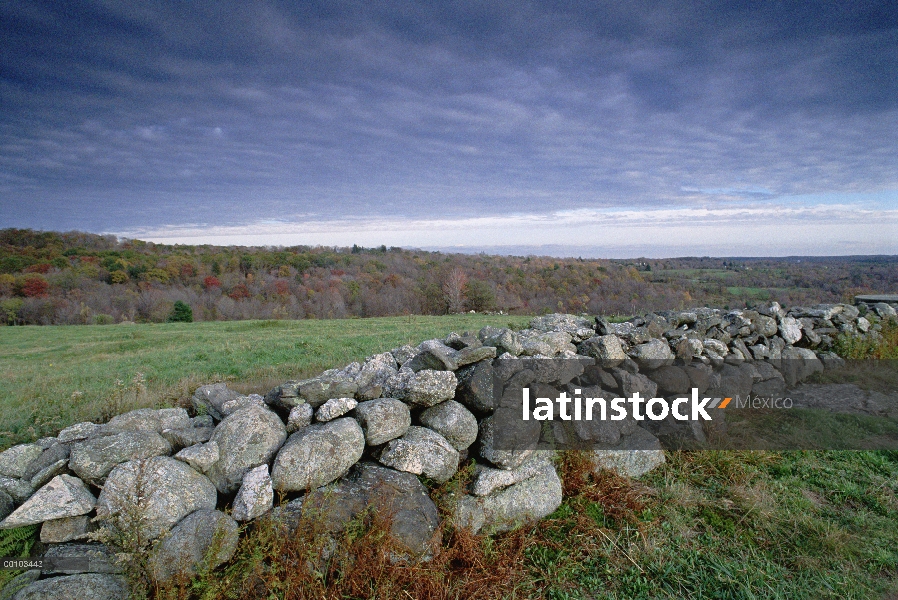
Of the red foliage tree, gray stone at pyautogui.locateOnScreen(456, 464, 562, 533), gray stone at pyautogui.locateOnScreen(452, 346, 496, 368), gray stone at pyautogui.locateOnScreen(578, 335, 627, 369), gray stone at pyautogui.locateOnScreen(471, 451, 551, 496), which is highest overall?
gray stone at pyautogui.locateOnScreen(452, 346, 496, 368)

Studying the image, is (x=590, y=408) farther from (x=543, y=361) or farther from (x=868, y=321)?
(x=868, y=321)

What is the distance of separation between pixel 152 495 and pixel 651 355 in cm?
585

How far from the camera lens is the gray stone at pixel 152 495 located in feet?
9.66

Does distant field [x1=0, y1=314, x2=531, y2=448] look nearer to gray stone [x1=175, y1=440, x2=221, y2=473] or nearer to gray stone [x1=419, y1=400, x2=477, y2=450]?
gray stone [x1=175, y1=440, x2=221, y2=473]

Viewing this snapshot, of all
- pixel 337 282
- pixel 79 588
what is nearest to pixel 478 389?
pixel 79 588

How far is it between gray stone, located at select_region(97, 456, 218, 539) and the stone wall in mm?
10

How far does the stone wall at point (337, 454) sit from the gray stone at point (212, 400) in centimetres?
2

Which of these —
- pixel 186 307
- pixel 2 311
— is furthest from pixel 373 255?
pixel 2 311

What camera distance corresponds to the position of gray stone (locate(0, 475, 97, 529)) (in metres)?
2.83

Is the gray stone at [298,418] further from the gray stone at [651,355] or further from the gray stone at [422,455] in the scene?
the gray stone at [651,355]

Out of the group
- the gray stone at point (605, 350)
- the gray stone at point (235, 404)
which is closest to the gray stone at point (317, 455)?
the gray stone at point (235, 404)

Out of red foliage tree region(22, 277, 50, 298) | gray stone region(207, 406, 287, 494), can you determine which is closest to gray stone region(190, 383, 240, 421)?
gray stone region(207, 406, 287, 494)

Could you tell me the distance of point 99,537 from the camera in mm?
2762

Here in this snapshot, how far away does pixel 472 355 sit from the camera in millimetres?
4738
